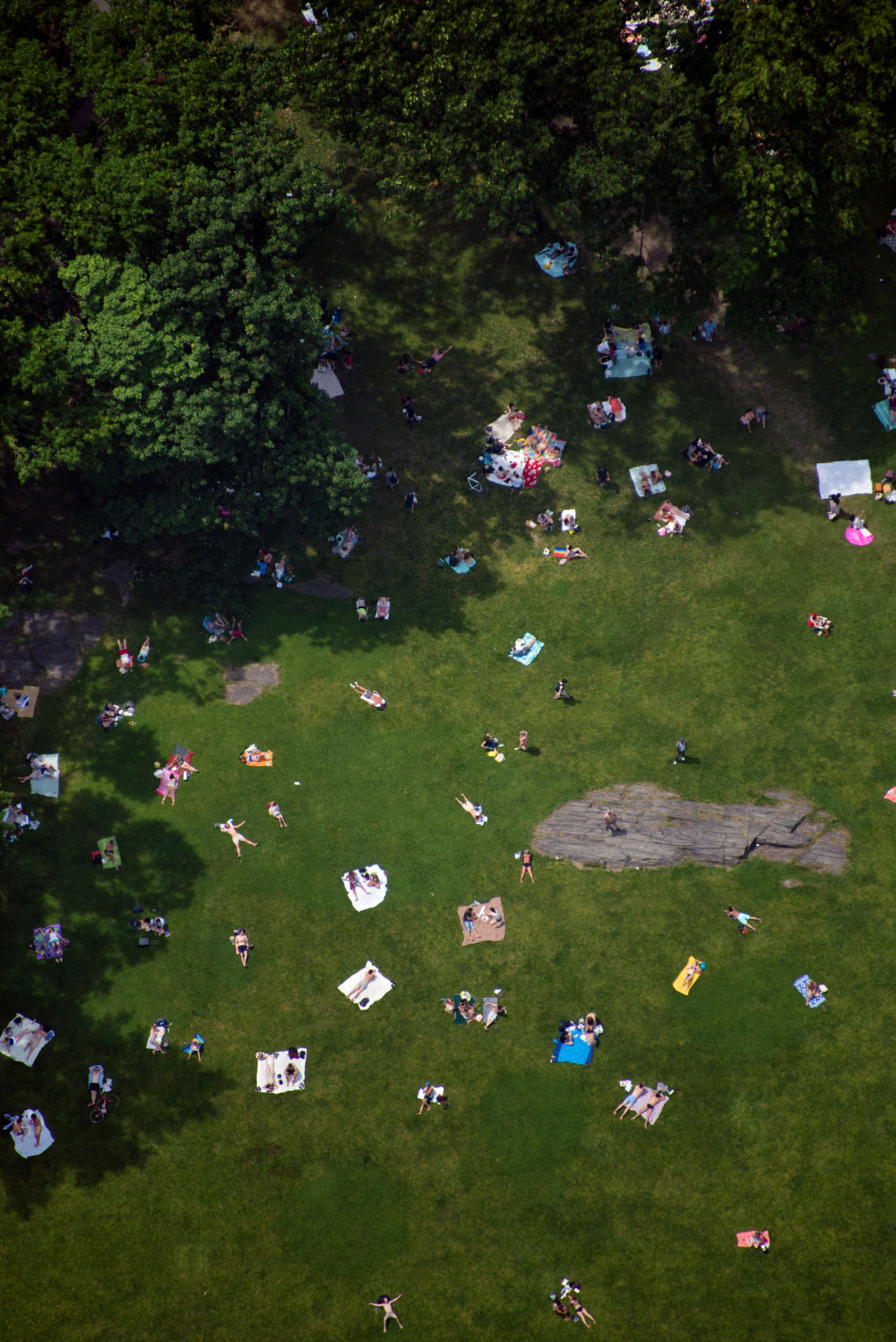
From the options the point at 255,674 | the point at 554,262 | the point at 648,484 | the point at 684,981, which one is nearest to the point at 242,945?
the point at 255,674

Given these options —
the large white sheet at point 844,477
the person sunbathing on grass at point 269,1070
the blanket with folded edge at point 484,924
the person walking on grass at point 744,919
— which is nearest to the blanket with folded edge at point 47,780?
the person sunbathing on grass at point 269,1070

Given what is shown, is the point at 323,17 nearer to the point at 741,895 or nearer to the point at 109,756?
the point at 109,756

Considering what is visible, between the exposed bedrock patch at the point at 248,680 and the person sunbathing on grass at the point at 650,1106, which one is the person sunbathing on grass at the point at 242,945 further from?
the person sunbathing on grass at the point at 650,1106

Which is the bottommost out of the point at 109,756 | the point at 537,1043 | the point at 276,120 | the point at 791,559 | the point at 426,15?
the point at 537,1043

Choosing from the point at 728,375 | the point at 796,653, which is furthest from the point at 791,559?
the point at 728,375

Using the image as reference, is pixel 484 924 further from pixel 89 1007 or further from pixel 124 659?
pixel 124 659

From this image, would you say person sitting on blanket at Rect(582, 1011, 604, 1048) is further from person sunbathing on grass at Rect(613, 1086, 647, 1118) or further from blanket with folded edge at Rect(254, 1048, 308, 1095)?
blanket with folded edge at Rect(254, 1048, 308, 1095)

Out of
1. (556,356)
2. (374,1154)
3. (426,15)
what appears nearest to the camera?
(426,15)

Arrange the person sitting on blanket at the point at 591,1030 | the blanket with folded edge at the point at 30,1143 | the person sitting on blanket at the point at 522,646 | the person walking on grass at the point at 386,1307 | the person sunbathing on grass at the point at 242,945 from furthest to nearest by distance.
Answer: the person sitting on blanket at the point at 522,646 → the person sunbathing on grass at the point at 242,945 → the person sitting on blanket at the point at 591,1030 → the blanket with folded edge at the point at 30,1143 → the person walking on grass at the point at 386,1307
